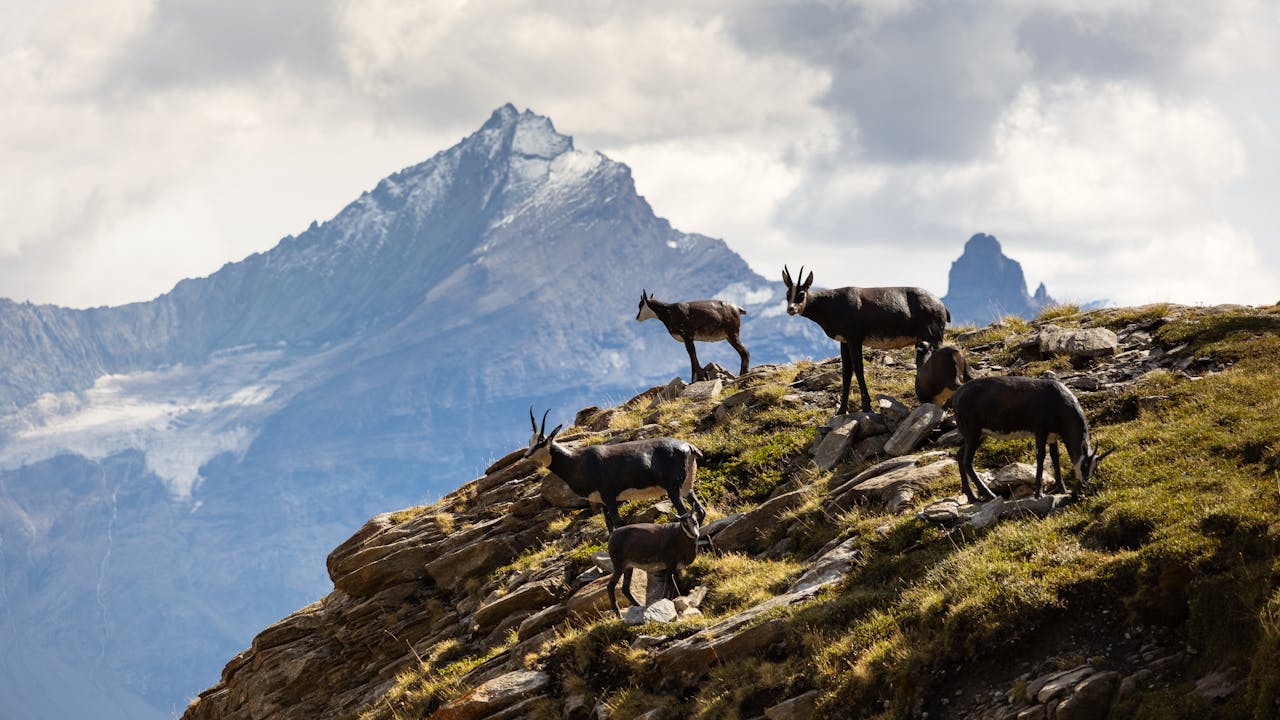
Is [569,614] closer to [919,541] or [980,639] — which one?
[919,541]

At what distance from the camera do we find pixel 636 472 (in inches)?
781

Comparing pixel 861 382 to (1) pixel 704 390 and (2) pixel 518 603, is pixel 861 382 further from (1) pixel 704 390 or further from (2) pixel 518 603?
(2) pixel 518 603

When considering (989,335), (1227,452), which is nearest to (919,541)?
(1227,452)

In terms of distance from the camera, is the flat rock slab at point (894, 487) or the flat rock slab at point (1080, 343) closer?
the flat rock slab at point (894, 487)

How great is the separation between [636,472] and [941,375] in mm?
5761

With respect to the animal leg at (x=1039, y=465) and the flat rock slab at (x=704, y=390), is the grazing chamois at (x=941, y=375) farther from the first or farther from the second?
the flat rock slab at (x=704, y=390)

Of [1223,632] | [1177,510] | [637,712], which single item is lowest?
[637,712]

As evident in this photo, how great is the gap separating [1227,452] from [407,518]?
1955cm

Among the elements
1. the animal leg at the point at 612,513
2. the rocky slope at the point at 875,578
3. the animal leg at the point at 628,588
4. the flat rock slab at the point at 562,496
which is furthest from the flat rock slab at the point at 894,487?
the flat rock slab at the point at 562,496

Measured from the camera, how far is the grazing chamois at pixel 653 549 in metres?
17.3

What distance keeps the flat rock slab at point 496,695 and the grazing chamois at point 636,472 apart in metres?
3.94

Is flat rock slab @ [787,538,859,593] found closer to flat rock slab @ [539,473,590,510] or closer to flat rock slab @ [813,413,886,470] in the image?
flat rock slab @ [813,413,886,470]

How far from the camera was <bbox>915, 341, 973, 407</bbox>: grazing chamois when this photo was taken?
66.4 ft

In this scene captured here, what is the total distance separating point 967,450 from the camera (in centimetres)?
1603
